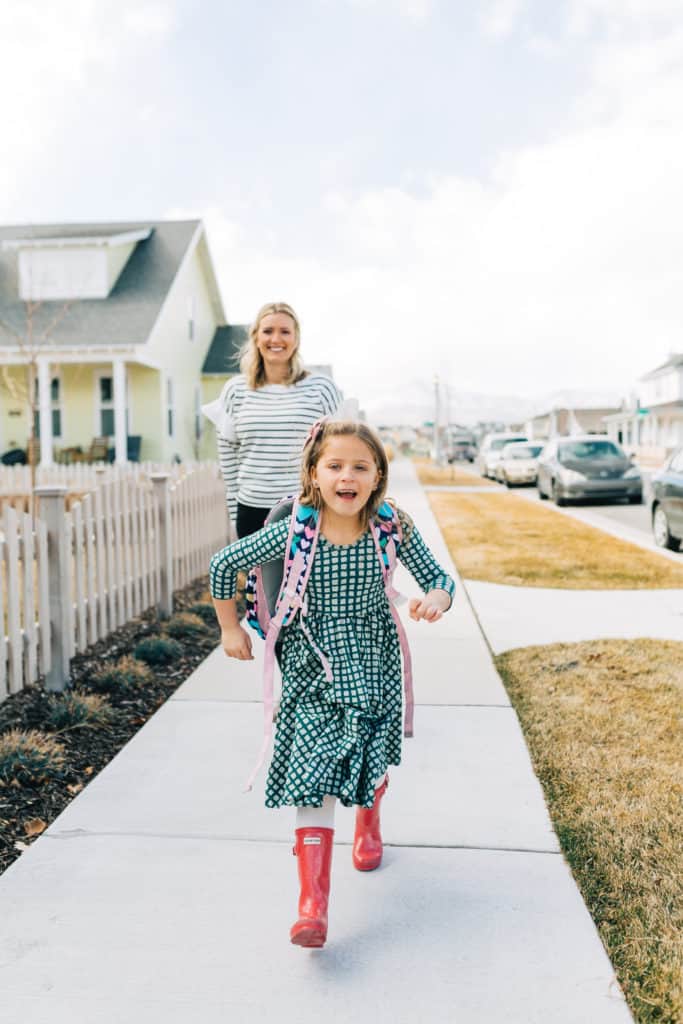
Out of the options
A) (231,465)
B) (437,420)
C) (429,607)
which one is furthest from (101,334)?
(437,420)

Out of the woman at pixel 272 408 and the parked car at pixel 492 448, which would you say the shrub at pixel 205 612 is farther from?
the parked car at pixel 492 448

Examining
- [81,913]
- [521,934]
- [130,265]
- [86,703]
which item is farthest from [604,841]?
[130,265]

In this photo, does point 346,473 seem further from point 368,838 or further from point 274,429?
point 274,429

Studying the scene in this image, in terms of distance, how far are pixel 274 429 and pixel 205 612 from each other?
10.9 ft

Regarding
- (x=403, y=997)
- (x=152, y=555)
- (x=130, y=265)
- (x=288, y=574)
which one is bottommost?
(x=403, y=997)

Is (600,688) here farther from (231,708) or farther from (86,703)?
(86,703)

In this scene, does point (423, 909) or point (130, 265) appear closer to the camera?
point (423, 909)

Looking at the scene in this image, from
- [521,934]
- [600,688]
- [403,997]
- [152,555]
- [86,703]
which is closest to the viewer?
[403,997]

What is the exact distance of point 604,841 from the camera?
3.09 meters

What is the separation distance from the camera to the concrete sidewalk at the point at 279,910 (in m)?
2.24

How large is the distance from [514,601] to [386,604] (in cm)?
507

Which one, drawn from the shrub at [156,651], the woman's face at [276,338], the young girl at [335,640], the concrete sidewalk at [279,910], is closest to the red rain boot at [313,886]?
the young girl at [335,640]

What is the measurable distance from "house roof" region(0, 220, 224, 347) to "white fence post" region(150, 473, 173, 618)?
12856mm

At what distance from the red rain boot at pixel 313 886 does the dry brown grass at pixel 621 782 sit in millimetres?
802
